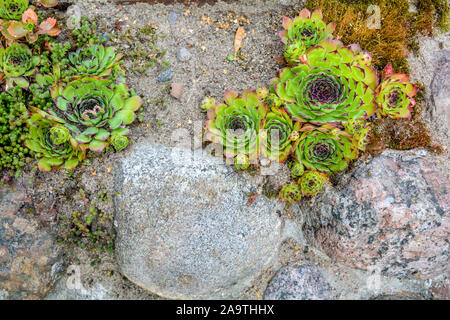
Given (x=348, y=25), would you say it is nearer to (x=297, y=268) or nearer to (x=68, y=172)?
(x=297, y=268)

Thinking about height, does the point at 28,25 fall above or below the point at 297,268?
above

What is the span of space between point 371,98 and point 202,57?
1444mm

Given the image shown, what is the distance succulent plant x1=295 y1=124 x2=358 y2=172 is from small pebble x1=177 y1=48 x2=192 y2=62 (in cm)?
117

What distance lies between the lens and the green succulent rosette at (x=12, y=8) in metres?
3.08

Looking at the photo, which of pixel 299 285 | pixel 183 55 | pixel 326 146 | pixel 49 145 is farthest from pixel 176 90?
pixel 299 285

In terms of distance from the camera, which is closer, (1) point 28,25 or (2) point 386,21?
(1) point 28,25

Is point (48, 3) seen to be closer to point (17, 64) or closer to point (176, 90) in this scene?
point (17, 64)

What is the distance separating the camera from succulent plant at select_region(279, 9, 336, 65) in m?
3.10

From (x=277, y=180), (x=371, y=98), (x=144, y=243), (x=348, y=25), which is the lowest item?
(x=144, y=243)

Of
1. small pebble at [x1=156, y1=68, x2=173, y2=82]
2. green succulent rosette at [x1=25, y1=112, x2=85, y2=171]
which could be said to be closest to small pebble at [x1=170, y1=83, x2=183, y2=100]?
small pebble at [x1=156, y1=68, x2=173, y2=82]

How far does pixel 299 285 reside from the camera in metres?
3.03

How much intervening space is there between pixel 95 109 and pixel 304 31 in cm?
179

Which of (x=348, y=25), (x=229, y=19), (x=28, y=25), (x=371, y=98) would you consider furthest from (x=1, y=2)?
(x=371, y=98)

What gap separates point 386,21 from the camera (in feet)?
10.7
